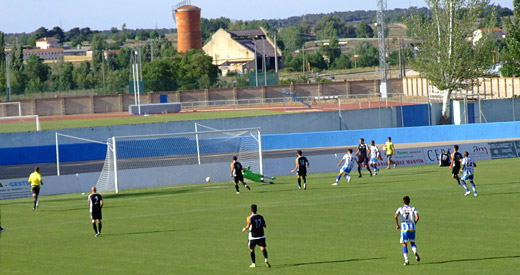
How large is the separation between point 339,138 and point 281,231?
103 feet

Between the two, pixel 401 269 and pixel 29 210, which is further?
pixel 29 210

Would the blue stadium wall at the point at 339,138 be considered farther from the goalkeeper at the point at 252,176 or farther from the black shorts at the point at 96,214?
the black shorts at the point at 96,214

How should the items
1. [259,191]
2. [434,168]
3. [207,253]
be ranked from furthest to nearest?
[434,168]
[259,191]
[207,253]

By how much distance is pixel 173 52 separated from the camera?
14500 centimetres

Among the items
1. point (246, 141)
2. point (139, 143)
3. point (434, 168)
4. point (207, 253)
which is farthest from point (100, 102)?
point (207, 253)

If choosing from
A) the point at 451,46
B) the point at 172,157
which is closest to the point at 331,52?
the point at 451,46

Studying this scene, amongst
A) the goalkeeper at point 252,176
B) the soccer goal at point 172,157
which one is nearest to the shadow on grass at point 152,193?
the soccer goal at point 172,157

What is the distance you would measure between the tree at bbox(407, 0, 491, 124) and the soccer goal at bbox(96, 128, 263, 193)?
73.7ft

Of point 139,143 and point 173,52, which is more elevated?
point 173,52

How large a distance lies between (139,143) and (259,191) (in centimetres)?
1951

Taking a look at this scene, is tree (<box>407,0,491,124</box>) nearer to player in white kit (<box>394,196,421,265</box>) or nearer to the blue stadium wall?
the blue stadium wall

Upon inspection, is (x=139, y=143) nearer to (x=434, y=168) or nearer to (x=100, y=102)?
(x=434, y=168)

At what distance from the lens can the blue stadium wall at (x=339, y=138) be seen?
168ft

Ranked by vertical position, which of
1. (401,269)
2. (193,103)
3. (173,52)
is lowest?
(401,269)
